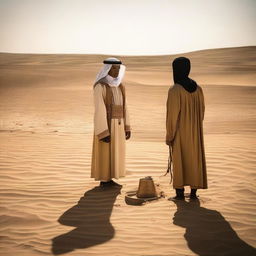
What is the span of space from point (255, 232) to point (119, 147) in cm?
260

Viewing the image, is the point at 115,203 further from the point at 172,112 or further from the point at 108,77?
the point at 108,77

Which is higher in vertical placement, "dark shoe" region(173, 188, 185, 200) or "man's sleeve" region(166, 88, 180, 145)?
"man's sleeve" region(166, 88, 180, 145)

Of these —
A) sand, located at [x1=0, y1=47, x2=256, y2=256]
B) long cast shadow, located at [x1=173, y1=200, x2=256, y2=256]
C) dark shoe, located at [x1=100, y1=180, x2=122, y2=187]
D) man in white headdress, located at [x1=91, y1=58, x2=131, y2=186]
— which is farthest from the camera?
dark shoe, located at [x1=100, y1=180, x2=122, y2=187]

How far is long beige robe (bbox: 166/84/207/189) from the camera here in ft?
17.6

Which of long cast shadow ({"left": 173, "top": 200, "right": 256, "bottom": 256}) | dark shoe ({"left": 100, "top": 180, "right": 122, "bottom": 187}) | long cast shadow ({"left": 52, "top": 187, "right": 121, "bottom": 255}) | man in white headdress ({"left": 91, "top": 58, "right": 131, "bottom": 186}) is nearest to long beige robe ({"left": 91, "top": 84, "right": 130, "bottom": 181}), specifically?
man in white headdress ({"left": 91, "top": 58, "right": 131, "bottom": 186})

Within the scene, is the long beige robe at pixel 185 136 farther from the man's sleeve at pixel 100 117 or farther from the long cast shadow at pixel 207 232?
the man's sleeve at pixel 100 117

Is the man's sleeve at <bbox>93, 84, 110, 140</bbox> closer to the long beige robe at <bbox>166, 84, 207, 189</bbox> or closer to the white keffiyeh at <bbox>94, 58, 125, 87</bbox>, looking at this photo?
the white keffiyeh at <bbox>94, 58, 125, 87</bbox>

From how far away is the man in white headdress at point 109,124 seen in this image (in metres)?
6.17

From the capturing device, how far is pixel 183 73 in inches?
210

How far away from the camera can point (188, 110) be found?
538 cm

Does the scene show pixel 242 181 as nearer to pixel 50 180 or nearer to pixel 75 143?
pixel 50 180

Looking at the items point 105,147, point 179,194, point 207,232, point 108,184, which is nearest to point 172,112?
point 179,194

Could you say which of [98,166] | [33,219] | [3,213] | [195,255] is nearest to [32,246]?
[33,219]

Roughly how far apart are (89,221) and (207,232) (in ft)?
4.70
